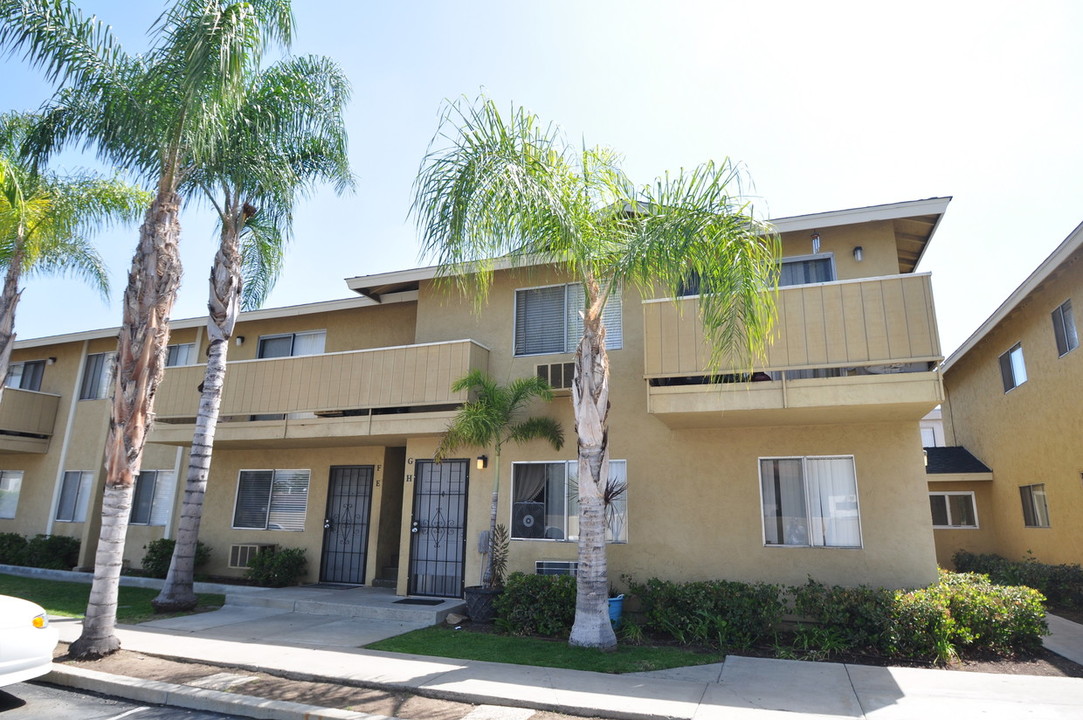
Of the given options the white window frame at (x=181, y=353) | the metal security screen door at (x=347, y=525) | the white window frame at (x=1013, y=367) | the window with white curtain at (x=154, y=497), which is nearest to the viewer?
the metal security screen door at (x=347, y=525)

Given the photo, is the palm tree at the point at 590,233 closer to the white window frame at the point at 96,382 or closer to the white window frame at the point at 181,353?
the white window frame at the point at 181,353

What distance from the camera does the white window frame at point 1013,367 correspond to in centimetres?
1569

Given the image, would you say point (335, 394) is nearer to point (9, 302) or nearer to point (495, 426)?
point (495, 426)

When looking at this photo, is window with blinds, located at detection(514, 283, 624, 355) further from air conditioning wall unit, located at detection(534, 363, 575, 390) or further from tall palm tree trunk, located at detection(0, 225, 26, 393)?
tall palm tree trunk, located at detection(0, 225, 26, 393)

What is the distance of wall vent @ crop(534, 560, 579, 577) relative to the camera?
11320mm

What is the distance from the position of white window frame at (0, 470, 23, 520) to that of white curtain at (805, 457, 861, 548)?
21.9 meters

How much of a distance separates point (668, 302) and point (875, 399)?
10.7 ft

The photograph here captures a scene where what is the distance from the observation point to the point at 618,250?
348 inches

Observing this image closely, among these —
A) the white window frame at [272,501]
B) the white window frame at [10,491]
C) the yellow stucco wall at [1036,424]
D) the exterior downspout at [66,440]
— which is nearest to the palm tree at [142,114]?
the white window frame at [272,501]

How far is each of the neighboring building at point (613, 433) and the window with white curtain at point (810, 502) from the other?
31 mm

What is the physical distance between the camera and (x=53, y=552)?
17188 mm

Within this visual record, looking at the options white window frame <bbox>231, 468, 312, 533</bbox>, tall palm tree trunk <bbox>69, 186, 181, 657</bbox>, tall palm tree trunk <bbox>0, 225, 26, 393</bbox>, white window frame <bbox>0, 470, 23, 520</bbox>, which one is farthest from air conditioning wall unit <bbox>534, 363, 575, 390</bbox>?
white window frame <bbox>0, 470, 23, 520</bbox>

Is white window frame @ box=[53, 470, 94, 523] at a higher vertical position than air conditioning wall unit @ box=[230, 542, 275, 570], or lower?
higher

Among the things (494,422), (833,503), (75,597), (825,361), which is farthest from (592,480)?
(75,597)
